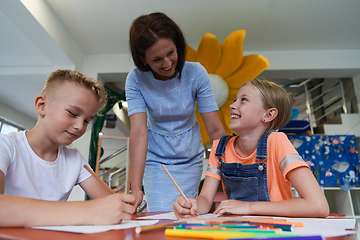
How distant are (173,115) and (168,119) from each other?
1.5 inches

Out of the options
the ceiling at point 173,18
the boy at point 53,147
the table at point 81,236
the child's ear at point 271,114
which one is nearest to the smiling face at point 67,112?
the boy at point 53,147

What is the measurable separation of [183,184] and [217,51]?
180 cm

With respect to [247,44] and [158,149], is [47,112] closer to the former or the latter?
[158,149]

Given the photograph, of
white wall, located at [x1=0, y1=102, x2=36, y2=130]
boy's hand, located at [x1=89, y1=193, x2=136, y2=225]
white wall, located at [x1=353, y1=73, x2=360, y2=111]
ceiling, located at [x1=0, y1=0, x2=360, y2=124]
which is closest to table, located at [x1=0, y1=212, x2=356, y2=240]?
boy's hand, located at [x1=89, y1=193, x2=136, y2=225]

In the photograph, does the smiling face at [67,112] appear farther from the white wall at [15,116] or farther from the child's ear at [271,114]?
the white wall at [15,116]

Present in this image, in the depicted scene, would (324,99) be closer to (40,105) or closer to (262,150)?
(262,150)

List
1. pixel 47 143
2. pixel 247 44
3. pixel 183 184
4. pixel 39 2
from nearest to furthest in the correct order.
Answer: pixel 47 143
pixel 183 184
pixel 39 2
pixel 247 44

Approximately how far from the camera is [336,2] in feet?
9.17

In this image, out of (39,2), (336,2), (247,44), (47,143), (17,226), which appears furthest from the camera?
(247,44)

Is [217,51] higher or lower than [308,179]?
higher

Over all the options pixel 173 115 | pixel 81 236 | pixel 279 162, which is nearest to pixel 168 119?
pixel 173 115

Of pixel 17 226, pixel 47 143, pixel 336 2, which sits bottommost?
pixel 17 226

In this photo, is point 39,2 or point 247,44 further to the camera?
point 247,44

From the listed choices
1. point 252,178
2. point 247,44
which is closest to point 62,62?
point 247,44
